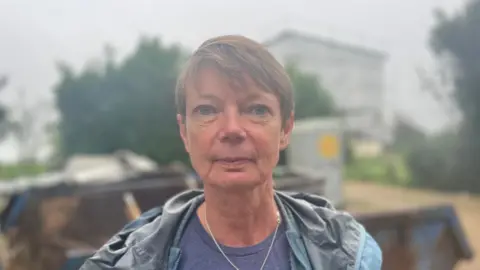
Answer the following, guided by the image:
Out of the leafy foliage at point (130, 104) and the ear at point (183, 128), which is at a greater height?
the ear at point (183, 128)

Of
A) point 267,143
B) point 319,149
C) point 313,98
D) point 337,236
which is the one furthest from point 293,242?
point 313,98

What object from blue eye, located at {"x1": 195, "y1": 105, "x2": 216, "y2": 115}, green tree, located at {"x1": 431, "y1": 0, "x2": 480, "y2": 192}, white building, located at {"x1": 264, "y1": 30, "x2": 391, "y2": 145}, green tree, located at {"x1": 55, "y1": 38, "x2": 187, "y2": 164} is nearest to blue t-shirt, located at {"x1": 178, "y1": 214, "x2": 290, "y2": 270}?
blue eye, located at {"x1": 195, "y1": 105, "x2": 216, "y2": 115}

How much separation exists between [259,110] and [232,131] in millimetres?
76

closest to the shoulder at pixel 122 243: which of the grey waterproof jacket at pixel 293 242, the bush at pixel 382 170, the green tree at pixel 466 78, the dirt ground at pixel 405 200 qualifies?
the grey waterproof jacket at pixel 293 242

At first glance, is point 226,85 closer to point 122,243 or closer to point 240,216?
point 240,216

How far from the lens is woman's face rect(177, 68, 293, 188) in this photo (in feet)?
4.10

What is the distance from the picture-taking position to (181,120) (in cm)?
135

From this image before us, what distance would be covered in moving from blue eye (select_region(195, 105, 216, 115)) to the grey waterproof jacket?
9.0 inches

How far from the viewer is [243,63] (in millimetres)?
1257

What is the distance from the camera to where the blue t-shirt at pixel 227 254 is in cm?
128

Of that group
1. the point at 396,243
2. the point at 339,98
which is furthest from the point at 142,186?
the point at 339,98

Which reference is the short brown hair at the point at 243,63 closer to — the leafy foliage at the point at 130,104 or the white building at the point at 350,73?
the leafy foliage at the point at 130,104

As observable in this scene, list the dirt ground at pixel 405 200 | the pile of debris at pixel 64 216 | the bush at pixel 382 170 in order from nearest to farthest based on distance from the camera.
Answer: the pile of debris at pixel 64 216 < the dirt ground at pixel 405 200 < the bush at pixel 382 170

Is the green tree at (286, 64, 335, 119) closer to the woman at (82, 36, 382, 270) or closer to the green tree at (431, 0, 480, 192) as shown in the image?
the green tree at (431, 0, 480, 192)
